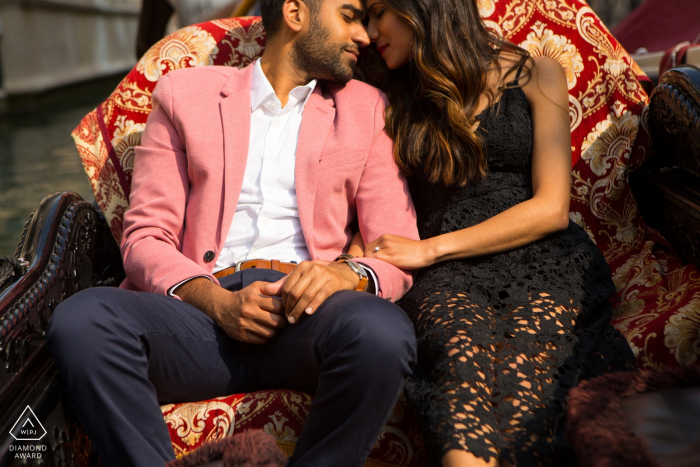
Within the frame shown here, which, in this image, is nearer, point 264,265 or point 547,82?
point 264,265

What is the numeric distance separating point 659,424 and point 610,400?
0.10m

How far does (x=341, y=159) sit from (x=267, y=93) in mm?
365

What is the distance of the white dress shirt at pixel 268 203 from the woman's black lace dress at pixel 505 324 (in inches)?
16.9

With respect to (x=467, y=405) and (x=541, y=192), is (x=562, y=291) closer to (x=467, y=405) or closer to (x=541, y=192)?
(x=541, y=192)

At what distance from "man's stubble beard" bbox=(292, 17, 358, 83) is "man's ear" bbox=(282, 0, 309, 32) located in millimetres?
37

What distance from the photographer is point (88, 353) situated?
4.67 feet

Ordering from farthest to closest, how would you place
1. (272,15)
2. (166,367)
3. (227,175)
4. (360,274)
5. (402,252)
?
1. (272,15)
2. (227,175)
3. (402,252)
4. (360,274)
5. (166,367)

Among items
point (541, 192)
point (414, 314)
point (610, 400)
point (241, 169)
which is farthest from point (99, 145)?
point (610, 400)

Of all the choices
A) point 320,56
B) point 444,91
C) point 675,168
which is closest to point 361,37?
→ point 320,56

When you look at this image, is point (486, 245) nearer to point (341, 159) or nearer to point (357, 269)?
point (357, 269)

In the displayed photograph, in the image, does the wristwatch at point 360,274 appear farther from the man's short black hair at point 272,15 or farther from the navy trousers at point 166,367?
the man's short black hair at point 272,15

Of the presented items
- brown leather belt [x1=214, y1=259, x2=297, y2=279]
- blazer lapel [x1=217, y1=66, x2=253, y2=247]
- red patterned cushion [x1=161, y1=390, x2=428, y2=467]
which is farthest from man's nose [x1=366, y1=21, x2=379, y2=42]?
red patterned cushion [x1=161, y1=390, x2=428, y2=467]

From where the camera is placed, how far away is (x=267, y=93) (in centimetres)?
217

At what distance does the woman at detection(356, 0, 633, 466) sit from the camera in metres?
1.43
